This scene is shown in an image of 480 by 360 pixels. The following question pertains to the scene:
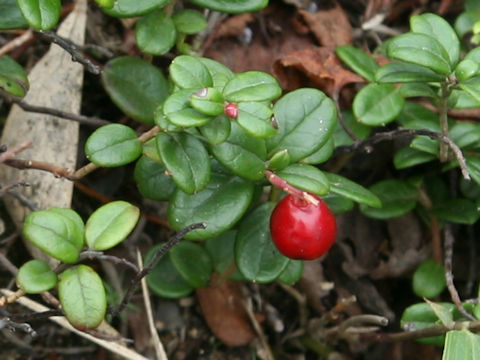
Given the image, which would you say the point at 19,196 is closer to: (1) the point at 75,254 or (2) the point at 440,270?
(1) the point at 75,254

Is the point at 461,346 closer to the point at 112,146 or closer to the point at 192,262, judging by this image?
the point at 192,262

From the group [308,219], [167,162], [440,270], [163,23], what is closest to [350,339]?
[440,270]

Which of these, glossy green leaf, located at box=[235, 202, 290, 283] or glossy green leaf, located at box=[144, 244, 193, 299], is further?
glossy green leaf, located at box=[144, 244, 193, 299]

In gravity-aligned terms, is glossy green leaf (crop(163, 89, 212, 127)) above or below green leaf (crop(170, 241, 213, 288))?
above

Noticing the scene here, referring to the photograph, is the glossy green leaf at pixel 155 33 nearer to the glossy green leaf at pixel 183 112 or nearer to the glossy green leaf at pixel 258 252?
the glossy green leaf at pixel 183 112

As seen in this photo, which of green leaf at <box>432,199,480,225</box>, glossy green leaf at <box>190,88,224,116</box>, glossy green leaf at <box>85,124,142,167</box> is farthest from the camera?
green leaf at <box>432,199,480,225</box>

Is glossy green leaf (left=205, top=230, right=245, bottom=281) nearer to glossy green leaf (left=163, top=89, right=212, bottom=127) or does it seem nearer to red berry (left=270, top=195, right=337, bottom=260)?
red berry (left=270, top=195, right=337, bottom=260)

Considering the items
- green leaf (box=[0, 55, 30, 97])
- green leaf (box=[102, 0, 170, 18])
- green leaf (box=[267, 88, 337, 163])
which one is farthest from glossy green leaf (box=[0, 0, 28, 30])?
green leaf (box=[267, 88, 337, 163])
